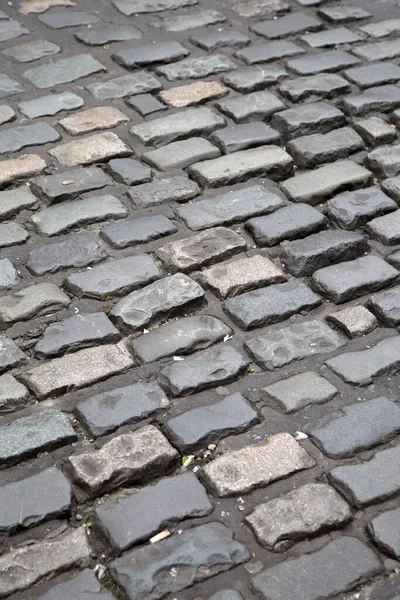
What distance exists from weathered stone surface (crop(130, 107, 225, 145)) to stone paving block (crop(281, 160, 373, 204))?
0.56 meters

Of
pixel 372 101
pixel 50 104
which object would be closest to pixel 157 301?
pixel 50 104

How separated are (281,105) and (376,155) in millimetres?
612

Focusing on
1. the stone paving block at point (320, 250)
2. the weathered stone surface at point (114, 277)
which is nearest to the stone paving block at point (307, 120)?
the stone paving block at point (320, 250)

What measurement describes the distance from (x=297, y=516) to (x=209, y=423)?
0.43 m

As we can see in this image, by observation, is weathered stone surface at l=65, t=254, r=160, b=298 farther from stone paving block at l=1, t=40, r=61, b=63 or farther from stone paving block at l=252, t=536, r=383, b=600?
stone paving block at l=1, t=40, r=61, b=63

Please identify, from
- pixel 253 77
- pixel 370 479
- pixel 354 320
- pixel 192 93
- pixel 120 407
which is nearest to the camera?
pixel 370 479

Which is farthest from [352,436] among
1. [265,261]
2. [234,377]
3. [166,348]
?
[265,261]

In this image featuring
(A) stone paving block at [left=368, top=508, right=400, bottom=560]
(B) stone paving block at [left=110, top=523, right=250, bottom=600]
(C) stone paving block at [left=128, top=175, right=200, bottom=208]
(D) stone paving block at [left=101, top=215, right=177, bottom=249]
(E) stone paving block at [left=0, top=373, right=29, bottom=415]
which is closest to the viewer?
(B) stone paving block at [left=110, top=523, right=250, bottom=600]

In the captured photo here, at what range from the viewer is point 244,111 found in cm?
449

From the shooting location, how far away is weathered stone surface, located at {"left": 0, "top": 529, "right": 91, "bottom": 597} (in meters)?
2.44

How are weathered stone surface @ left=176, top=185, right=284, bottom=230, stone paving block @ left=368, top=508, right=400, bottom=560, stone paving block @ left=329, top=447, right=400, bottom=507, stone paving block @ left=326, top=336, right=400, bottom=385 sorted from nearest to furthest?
1. stone paving block @ left=368, top=508, right=400, bottom=560
2. stone paving block @ left=329, top=447, right=400, bottom=507
3. stone paving block @ left=326, top=336, right=400, bottom=385
4. weathered stone surface @ left=176, top=185, right=284, bottom=230

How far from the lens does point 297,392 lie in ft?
10.00

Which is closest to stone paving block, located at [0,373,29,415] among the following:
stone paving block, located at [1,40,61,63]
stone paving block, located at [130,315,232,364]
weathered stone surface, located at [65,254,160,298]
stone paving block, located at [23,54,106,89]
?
stone paving block, located at [130,315,232,364]

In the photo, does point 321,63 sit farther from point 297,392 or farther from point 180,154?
point 297,392
